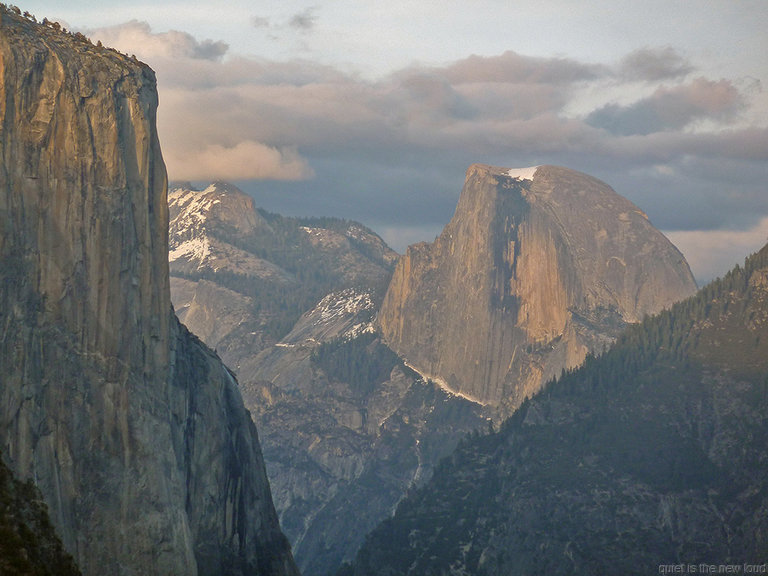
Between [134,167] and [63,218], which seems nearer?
[63,218]

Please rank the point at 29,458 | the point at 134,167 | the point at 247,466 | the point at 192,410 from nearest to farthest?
the point at 29,458
the point at 134,167
the point at 192,410
the point at 247,466

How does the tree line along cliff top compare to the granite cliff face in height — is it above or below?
above

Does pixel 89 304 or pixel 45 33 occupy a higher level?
pixel 45 33

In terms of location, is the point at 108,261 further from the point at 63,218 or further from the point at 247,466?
the point at 247,466

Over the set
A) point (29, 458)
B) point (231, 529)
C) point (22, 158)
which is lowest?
point (231, 529)

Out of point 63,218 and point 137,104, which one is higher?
point 137,104

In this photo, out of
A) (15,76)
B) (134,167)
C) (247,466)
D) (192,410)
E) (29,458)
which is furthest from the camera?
(247,466)

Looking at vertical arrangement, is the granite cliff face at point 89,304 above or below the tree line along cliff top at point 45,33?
below

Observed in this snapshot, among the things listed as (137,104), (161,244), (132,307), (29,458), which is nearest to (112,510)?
(29,458)
